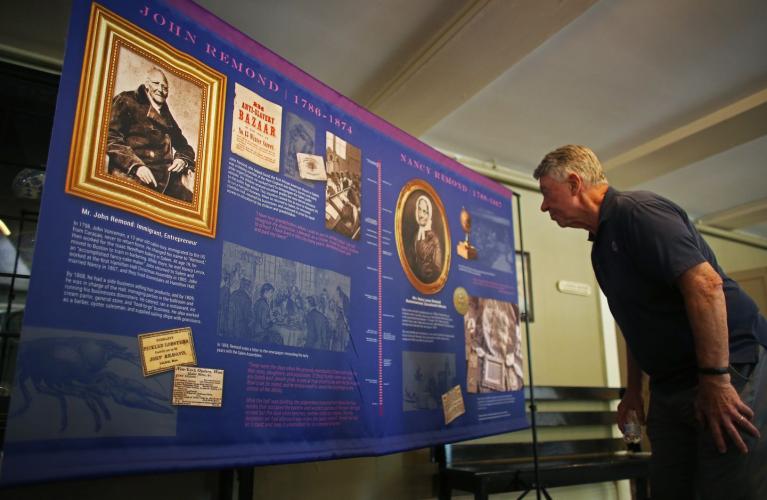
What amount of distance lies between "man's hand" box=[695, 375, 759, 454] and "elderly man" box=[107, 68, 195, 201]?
1595 mm

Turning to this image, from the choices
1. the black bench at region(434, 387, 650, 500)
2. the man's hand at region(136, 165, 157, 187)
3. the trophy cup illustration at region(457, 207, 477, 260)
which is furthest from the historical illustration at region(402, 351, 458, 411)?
the man's hand at region(136, 165, 157, 187)

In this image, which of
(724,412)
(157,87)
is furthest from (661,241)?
(157,87)

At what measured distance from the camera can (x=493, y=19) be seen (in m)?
2.62

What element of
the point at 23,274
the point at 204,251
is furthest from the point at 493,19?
the point at 23,274

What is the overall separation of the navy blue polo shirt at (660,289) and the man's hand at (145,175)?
1.45 m

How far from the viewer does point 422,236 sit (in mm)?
2547

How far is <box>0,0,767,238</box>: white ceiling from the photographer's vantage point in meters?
2.69

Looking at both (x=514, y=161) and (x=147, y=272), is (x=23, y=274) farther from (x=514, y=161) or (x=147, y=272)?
(x=514, y=161)

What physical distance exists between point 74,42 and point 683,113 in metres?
3.76

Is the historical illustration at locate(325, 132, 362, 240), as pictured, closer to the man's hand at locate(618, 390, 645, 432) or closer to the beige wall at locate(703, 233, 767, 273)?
the man's hand at locate(618, 390, 645, 432)

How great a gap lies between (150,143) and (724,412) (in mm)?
1766

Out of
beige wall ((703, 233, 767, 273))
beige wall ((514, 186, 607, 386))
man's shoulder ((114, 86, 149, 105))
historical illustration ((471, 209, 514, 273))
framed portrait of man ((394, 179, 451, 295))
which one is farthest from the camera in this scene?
beige wall ((703, 233, 767, 273))

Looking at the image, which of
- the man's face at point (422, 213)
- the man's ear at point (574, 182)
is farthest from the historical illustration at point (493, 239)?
the man's ear at point (574, 182)

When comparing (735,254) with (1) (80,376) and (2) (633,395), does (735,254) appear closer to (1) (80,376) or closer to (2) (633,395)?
(2) (633,395)
